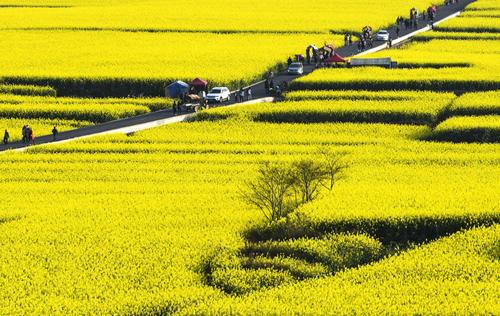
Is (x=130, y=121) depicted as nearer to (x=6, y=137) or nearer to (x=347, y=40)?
→ (x=6, y=137)

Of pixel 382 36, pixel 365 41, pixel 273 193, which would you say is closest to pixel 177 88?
pixel 365 41

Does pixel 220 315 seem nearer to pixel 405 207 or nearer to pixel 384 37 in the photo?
pixel 405 207

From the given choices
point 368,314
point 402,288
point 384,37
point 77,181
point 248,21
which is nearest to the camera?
point 368,314

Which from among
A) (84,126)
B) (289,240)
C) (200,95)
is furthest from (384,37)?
(289,240)

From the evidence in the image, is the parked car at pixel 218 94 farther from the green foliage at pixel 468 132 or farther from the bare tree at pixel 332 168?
the bare tree at pixel 332 168

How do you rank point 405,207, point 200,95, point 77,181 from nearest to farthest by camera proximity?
point 405,207, point 77,181, point 200,95

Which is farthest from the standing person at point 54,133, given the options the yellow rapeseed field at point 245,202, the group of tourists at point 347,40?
the group of tourists at point 347,40

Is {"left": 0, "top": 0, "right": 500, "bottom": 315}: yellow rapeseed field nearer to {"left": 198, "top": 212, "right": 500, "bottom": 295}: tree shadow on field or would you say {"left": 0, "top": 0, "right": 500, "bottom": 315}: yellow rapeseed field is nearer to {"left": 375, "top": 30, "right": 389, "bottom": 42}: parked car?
{"left": 198, "top": 212, "right": 500, "bottom": 295}: tree shadow on field

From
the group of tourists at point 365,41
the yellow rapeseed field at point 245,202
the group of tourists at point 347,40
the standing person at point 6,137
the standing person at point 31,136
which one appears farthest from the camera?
the group of tourists at point 347,40
